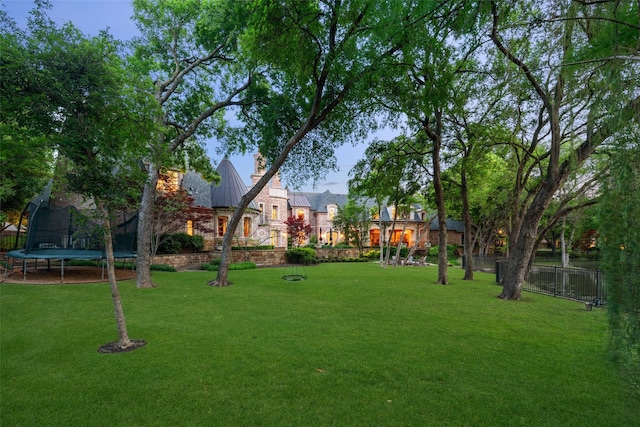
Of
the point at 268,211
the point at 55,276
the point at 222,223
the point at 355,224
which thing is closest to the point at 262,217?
the point at 268,211

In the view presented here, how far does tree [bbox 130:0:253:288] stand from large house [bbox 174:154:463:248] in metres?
3.49

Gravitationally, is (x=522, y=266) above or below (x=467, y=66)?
below

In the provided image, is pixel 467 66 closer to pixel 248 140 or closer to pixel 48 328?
pixel 248 140

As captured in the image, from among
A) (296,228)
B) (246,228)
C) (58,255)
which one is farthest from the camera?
(296,228)

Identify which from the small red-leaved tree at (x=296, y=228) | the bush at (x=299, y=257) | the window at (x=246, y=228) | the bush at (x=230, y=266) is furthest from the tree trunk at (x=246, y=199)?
the small red-leaved tree at (x=296, y=228)

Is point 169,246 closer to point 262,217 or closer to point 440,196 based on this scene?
point 262,217

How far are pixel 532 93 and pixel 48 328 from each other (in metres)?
16.0

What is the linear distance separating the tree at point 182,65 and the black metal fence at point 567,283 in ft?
47.5

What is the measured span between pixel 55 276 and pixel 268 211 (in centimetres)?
2169

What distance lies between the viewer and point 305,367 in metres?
5.04

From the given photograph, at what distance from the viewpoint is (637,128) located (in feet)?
9.67

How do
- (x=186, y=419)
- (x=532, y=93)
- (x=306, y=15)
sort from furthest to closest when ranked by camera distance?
(x=532, y=93) < (x=306, y=15) < (x=186, y=419)

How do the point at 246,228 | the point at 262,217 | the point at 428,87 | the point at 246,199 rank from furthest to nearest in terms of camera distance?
the point at 262,217 → the point at 246,228 → the point at 246,199 → the point at 428,87

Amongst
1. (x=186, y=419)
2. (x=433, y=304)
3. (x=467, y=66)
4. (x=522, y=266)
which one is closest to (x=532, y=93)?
(x=467, y=66)
